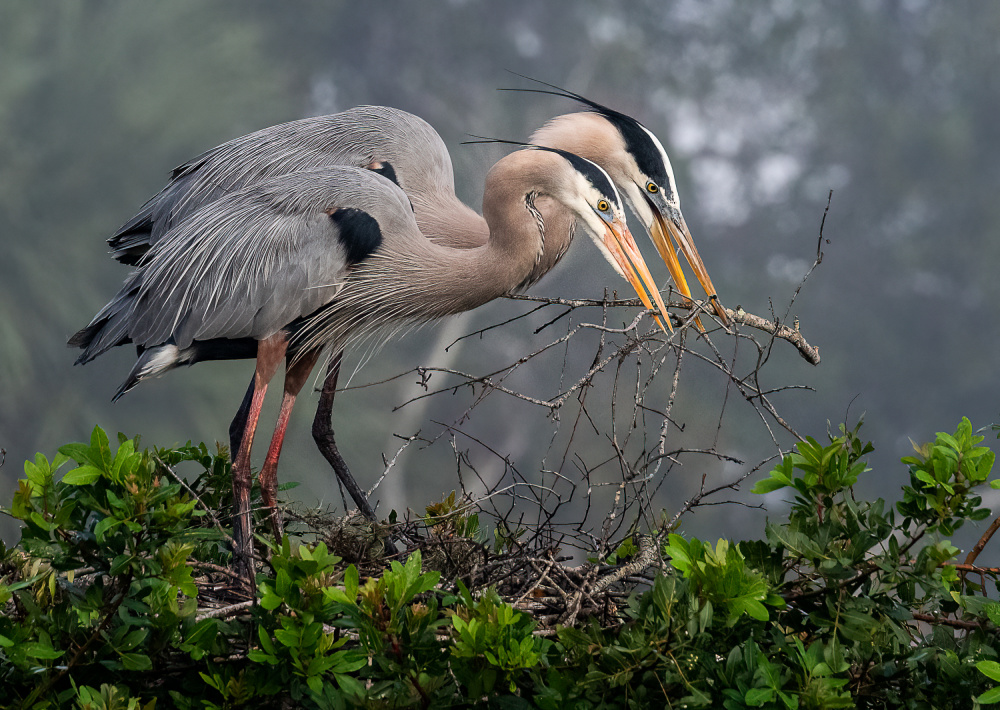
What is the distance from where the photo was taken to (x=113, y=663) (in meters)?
1.19

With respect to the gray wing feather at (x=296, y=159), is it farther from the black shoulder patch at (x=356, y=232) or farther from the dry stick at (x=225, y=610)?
the dry stick at (x=225, y=610)

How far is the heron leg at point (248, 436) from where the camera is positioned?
2.08 metres

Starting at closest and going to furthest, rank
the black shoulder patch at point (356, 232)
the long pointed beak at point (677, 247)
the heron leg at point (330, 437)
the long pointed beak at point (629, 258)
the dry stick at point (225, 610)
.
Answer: the dry stick at point (225, 610) → the long pointed beak at point (629, 258) → the black shoulder patch at point (356, 232) → the long pointed beak at point (677, 247) → the heron leg at point (330, 437)

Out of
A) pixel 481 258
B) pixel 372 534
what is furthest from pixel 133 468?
pixel 481 258

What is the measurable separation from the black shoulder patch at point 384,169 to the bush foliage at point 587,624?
4.82 feet

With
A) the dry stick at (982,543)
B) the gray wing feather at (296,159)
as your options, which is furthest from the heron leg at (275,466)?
the dry stick at (982,543)

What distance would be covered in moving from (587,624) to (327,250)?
123cm

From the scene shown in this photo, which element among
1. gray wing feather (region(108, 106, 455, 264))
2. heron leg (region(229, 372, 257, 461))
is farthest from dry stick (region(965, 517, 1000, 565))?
gray wing feather (region(108, 106, 455, 264))

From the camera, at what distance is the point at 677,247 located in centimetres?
233

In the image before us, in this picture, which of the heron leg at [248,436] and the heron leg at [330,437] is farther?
the heron leg at [330,437]

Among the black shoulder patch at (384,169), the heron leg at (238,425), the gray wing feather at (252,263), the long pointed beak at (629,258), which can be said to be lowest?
the heron leg at (238,425)

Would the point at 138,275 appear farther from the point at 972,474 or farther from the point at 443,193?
the point at 972,474

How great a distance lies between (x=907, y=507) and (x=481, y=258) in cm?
124

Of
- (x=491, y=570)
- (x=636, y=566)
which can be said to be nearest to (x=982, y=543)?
(x=636, y=566)
